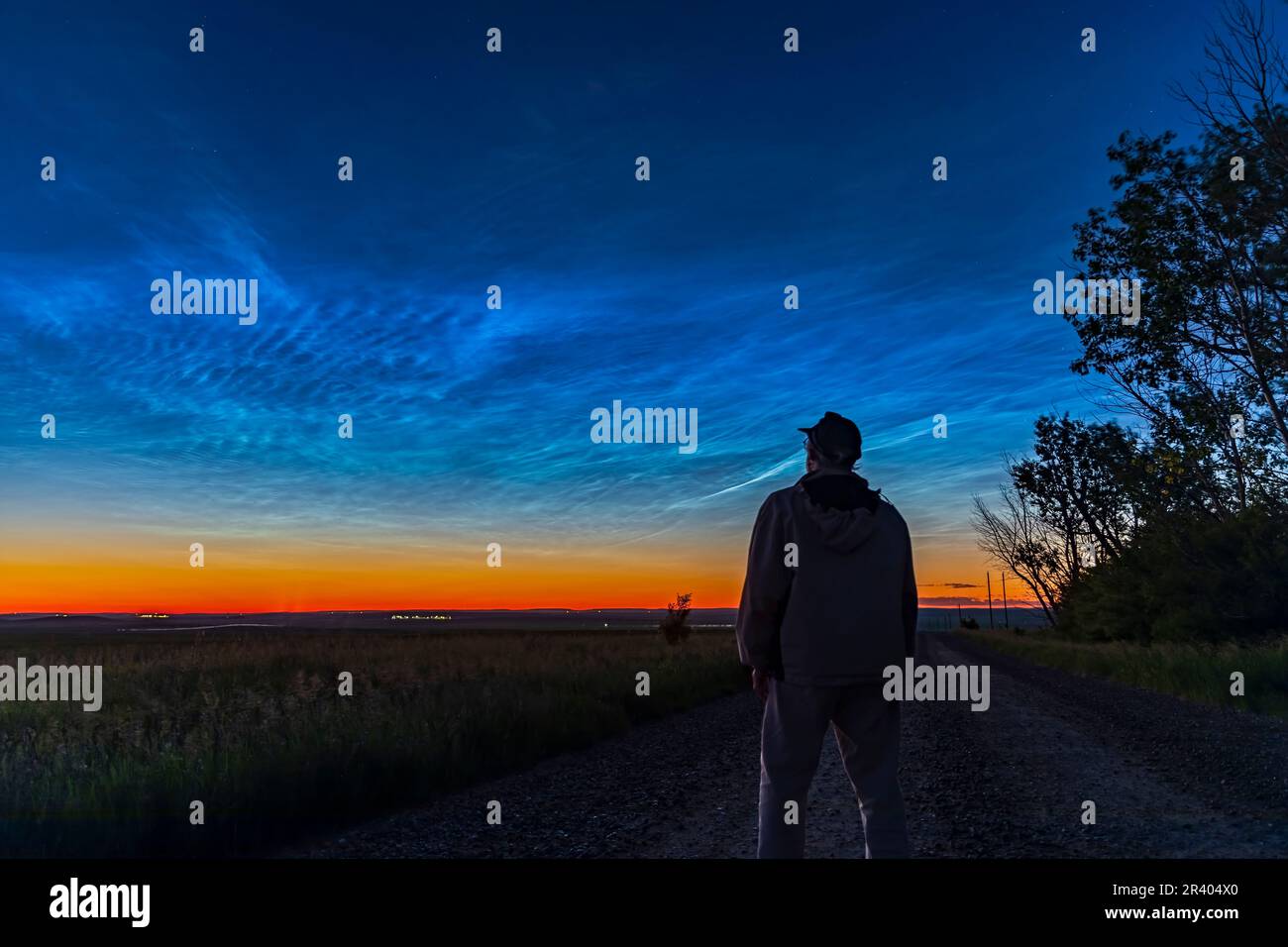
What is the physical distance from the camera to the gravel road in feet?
18.9

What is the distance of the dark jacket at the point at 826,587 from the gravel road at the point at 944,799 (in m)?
2.29

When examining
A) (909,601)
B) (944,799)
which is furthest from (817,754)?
(944,799)

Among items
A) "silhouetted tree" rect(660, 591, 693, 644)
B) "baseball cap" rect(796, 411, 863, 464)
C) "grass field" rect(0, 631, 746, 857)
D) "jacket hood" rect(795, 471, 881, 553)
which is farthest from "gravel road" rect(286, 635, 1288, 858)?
"silhouetted tree" rect(660, 591, 693, 644)

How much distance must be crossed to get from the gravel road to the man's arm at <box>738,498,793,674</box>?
2.30m

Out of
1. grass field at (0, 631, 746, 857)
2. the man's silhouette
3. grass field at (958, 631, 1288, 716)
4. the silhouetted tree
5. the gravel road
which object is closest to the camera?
the man's silhouette

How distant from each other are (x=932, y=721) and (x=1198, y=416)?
11018 mm

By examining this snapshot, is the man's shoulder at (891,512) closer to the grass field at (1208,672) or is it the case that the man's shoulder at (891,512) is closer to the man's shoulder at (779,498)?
the man's shoulder at (779,498)

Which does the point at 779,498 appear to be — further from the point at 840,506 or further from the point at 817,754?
the point at 817,754

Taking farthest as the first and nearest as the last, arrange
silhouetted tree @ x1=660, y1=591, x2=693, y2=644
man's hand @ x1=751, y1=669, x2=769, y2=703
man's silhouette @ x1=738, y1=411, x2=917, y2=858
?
1. silhouetted tree @ x1=660, y1=591, x2=693, y2=644
2. man's hand @ x1=751, y1=669, x2=769, y2=703
3. man's silhouette @ x1=738, y1=411, x2=917, y2=858

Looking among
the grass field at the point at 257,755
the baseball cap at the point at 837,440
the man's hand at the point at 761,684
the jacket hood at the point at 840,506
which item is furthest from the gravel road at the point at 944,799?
the baseball cap at the point at 837,440

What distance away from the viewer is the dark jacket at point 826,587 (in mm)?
3701

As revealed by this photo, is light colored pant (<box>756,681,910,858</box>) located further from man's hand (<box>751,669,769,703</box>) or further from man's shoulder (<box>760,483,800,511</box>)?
man's shoulder (<box>760,483,800,511</box>)

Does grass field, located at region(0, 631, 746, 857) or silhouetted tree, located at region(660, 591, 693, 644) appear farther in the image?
silhouetted tree, located at region(660, 591, 693, 644)

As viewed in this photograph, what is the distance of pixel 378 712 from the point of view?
10.8 meters
